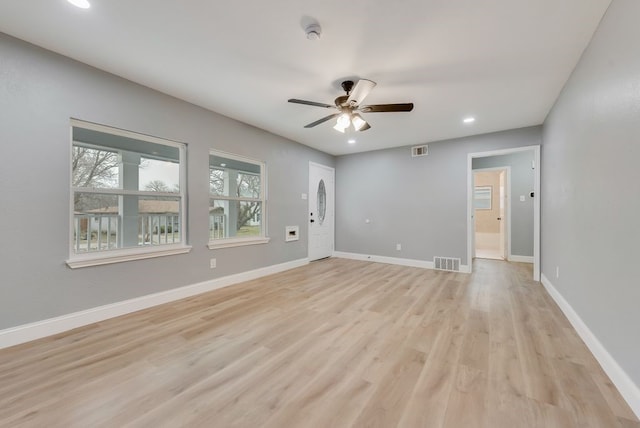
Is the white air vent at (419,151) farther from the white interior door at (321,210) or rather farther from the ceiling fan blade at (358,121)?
the ceiling fan blade at (358,121)

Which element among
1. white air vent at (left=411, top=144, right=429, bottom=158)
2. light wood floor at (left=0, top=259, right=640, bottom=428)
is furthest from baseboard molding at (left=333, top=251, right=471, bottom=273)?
white air vent at (left=411, top=144, right=429, bottom=158)

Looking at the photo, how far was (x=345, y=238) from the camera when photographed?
619 cm

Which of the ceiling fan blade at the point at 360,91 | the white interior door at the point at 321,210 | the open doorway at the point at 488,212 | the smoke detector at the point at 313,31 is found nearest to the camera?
the smoke detector at the point at 313,31

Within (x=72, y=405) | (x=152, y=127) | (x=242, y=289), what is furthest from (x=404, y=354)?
(x=152, y=127)

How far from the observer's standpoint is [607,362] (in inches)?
68.7

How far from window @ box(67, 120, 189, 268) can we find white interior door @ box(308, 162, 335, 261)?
274cm

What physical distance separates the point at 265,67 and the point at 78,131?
1995 mm

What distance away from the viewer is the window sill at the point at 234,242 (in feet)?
12.0

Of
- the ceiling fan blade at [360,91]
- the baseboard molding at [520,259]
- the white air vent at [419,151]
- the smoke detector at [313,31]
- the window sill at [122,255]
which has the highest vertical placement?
the smoke detector at [313,31]

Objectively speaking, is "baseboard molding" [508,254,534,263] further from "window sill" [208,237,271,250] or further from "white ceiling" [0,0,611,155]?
"window sill" [208,237,271,250]

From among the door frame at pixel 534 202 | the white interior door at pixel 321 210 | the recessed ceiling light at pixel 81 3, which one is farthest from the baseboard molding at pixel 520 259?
the recessed ceiling light at pixel 81 3

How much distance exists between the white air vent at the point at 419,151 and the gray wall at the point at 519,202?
80.5 inches

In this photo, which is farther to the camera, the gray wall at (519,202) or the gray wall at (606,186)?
the gray wall at (519,202)

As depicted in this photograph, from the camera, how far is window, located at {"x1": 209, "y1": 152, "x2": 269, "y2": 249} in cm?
380
